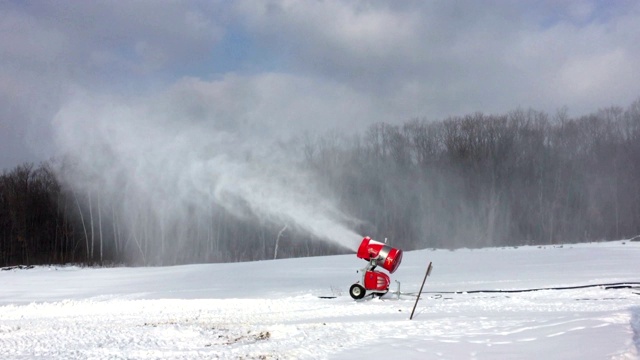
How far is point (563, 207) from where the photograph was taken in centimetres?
5659

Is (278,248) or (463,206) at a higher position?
(463,206)

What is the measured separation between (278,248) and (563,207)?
2901cm

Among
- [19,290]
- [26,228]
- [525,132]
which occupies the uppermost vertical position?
[525,132]

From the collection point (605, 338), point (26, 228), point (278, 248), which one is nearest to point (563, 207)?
point (278, 248)

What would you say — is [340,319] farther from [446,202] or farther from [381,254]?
[446,202]

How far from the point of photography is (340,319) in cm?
1255

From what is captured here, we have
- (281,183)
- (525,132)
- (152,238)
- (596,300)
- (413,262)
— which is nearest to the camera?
(596,300)

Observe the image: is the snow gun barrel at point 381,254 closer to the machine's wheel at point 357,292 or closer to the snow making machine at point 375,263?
the snow making machine at point 375,263

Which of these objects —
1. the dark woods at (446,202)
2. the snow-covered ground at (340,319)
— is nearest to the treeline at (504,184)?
the dark woods at (446,202)

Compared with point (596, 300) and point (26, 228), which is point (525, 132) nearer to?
point (596, 300)

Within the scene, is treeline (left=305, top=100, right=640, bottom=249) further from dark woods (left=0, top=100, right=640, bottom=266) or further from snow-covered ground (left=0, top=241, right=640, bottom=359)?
snow-covered ground (left=0, top=241, right=640, bottom=359)

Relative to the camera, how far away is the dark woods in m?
54.7

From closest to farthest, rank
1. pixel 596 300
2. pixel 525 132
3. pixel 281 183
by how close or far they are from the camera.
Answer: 1. pixel 596 300
2. pixel 281 183
3. pixel 525 132

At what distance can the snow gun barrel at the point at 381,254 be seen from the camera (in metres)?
15.7
